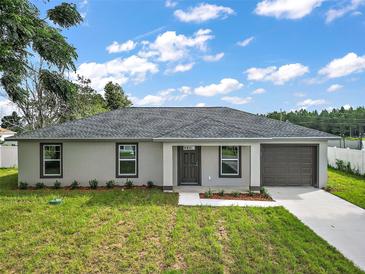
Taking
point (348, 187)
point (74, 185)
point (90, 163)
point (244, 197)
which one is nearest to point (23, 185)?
point (74, 185)

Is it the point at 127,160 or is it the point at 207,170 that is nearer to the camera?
the point at 207,170

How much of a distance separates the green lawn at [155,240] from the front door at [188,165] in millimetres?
3326

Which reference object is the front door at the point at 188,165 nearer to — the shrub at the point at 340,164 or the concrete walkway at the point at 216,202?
the concrete walkway at the point at 216,202

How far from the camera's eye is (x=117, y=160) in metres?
12.5

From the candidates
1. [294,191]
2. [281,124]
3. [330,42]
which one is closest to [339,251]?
[294,191]

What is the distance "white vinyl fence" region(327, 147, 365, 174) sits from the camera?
48.5 ft

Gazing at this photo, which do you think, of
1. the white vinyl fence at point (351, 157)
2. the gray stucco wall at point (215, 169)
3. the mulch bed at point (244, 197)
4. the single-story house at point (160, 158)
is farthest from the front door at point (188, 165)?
the white vinyl fence at point (351, 157)

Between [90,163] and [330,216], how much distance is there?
10200mm

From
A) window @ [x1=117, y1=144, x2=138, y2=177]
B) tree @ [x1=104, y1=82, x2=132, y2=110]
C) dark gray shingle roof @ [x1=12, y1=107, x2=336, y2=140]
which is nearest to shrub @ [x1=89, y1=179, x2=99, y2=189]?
window @ [x1=117, y1=144, x2=138, y2=177]

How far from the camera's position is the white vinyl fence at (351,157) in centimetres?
1479

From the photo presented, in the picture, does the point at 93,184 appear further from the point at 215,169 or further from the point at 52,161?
the point at 215,169

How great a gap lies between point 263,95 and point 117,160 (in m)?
17.0

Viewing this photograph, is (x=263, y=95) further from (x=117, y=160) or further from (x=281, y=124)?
(x=117, y=160)

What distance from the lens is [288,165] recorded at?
12.9 m
